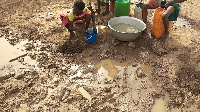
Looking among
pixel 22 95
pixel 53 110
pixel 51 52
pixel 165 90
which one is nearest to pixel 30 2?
pixel 51 52

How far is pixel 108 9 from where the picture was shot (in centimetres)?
470

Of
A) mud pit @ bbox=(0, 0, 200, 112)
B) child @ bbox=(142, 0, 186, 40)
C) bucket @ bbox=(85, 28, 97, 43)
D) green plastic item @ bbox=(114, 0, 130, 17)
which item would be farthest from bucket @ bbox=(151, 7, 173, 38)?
bucket @ bbox=(85, 28, 97, 43)

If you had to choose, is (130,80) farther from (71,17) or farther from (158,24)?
(71,17)

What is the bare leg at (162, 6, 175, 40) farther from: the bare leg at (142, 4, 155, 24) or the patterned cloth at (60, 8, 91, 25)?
the patterned cloth at (60, 8, 91, 25)

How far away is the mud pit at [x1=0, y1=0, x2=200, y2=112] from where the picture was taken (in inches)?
102

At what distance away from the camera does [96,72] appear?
309cm

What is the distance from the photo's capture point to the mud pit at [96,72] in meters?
2.59

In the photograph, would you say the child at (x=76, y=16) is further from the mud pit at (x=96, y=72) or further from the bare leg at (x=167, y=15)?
the bare leg at (x=167, y=15)

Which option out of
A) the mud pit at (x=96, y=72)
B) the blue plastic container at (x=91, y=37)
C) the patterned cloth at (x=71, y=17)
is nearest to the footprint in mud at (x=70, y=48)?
the mud pit at (x=96, y=72)

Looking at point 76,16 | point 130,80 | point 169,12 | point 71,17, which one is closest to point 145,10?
point 169,12

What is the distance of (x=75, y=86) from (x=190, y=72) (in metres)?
1.90

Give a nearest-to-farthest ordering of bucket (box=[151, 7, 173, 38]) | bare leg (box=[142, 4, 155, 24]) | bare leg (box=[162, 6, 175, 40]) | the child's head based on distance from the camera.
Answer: the child's head
bare leg (box=[162, 6, 175, 40])
bucket (box=[151, 7, 173, 38])
bare leg (box=[142, 4, 155, 24])

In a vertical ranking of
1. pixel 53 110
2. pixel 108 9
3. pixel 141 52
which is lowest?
pixel 53 110

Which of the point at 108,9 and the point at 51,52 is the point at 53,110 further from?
the point at 108,9
